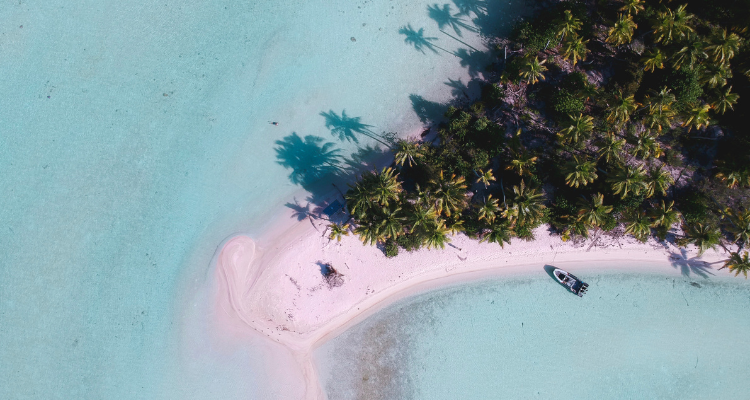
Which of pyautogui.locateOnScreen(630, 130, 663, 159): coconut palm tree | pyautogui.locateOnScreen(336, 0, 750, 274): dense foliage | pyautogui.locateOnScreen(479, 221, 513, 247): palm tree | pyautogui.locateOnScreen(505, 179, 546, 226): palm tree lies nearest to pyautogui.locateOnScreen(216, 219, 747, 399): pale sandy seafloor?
pyautogui.locateOnScreen(336, 0, 750, 274): dense foliage

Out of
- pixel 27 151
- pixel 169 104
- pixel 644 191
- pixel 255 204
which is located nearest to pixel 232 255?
pixel 255 204

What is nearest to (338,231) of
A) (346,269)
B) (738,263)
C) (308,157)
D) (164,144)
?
(346,269)

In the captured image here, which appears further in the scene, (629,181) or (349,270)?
(349,270)

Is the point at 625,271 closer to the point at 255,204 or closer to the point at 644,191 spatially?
the point at 644,191

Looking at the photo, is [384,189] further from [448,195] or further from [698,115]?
[698,115]

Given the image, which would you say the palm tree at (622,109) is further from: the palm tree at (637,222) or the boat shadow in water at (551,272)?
the boat shadow in water at (551,272)

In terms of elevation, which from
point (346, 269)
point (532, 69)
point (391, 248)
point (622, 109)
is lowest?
point (346, 269)
